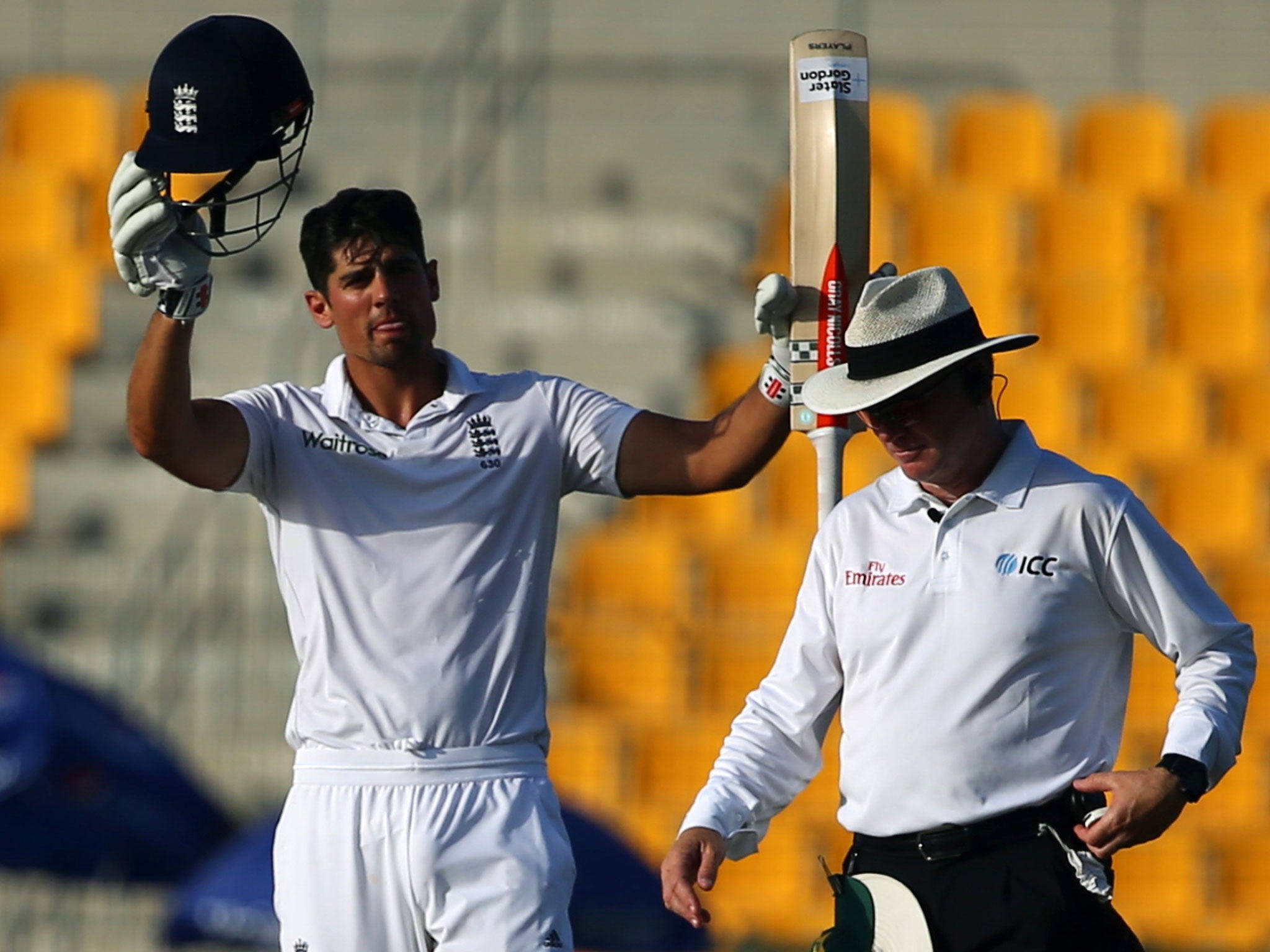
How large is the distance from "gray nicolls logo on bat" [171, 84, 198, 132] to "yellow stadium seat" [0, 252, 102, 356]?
6690 millimetres

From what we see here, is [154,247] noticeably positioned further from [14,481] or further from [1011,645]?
[14,481]

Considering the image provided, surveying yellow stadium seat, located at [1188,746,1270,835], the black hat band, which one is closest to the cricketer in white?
the black hat band

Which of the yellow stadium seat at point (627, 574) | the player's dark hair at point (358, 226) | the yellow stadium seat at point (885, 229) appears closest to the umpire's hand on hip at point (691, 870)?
the player's dark hair at point (358, 226)

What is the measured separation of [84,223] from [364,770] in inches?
297

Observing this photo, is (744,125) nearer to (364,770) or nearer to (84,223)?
(84,223)

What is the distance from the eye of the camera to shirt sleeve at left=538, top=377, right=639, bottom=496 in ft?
13.1

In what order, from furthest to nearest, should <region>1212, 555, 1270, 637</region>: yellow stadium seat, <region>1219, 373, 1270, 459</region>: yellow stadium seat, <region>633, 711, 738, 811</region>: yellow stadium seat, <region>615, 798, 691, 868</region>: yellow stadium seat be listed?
<region>1219, 373, 1270, 459</region>: yellow stadium seat < <region>1212, 555, 1270, 637</region>: yellow stadium seat < <region>633, 711, 738, 811</region>: yellow stadium seat < <region>615, 798, 691, 868</region>: yellow stadium seat

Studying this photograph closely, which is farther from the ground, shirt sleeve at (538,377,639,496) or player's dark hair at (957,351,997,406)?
player's dark hair at (957,351,997,406)

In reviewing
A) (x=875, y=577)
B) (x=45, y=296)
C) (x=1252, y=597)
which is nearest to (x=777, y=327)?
(x=875, y=577)

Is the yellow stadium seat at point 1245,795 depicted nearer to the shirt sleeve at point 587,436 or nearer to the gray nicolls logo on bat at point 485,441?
the shirt sleeve at point 587,436

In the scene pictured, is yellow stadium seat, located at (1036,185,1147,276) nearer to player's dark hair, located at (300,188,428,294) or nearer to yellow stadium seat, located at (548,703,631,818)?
yellow stadium seat, located at (548,703,631,818)

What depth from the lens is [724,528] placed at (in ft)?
30.1

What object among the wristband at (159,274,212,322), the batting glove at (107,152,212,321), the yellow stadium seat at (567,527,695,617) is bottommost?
the yellow stadium seat at (567,527,695,617)

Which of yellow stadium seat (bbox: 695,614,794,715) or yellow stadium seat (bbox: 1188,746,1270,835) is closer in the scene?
yellow stadium seat (bbox: 1188,746,1270,835)
